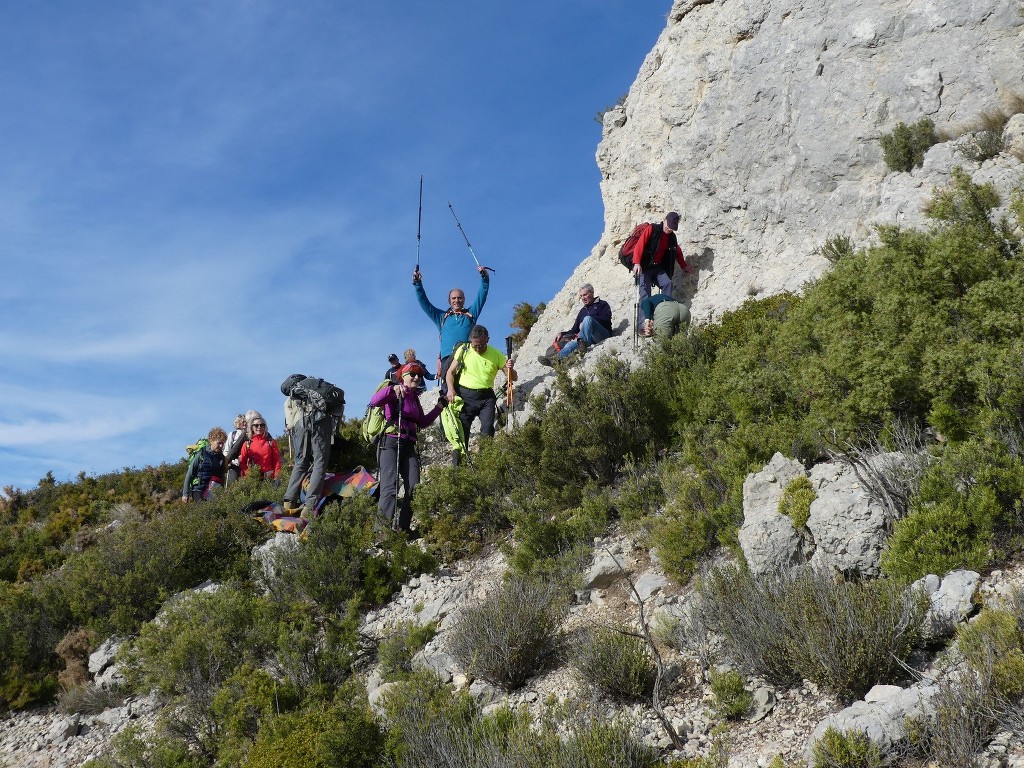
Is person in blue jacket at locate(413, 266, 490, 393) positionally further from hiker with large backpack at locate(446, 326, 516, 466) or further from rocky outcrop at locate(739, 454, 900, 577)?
rocky outcrop at locate(739, 454, 900, 577)

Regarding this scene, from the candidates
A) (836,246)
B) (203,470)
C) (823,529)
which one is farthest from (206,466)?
(836,246)

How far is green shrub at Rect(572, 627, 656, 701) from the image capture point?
507 cm

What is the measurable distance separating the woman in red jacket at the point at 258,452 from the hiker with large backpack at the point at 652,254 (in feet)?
21.9

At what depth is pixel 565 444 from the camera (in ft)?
28.5

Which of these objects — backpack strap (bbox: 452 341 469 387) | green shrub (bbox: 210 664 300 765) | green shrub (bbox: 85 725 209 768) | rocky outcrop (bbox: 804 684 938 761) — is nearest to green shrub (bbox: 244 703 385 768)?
green shrub (bbox: 210 664 300 765)

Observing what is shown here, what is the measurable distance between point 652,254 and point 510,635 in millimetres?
8730

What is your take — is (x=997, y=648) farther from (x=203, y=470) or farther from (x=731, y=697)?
(x=203, y=470)

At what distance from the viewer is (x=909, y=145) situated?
11.9 meters

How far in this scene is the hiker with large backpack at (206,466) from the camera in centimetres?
1249

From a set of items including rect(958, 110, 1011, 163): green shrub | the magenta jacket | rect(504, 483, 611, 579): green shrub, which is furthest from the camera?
rect(958, 110, 1011, 163): green shrub

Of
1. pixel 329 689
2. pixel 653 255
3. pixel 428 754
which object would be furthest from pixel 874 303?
pixel 653 255

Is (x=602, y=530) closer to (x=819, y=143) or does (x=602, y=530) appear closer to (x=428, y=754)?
(x=428, y=754)

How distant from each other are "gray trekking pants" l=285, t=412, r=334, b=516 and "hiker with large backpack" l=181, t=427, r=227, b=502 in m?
2.81

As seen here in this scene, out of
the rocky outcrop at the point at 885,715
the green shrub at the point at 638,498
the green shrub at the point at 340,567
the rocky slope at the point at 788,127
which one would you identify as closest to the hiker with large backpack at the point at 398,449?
the green shrub at the point at 340,567
